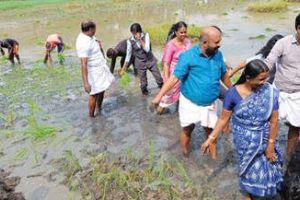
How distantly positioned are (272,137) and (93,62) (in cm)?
310

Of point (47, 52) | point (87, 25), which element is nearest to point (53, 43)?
point (47, 52)

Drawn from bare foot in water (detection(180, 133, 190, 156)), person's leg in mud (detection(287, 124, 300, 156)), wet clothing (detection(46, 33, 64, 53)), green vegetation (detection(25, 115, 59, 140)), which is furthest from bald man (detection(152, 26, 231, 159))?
wet clothing (detection(46, 33, 64, 53))

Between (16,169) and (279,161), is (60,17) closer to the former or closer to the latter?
(16,169)

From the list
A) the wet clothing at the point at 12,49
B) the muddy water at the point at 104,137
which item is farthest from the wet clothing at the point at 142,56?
the wet clothing at the point at 12,49

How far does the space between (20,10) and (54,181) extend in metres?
21.5

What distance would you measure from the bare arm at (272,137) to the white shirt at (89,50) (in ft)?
9.76

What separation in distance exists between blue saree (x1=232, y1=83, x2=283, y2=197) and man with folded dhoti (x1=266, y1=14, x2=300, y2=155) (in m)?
0.79

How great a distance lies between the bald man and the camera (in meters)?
4.15

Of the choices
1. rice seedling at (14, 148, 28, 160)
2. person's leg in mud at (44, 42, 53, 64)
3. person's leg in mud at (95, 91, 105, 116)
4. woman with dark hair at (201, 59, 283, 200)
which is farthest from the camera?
person's leg in mud at (44, 42, 53, 64)

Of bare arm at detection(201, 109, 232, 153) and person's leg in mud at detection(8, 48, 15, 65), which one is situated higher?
bare arm at detection(201, 109, 232, 153)

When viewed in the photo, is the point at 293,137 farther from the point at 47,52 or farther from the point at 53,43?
the point at 53,43

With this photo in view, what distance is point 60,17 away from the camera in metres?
21.5

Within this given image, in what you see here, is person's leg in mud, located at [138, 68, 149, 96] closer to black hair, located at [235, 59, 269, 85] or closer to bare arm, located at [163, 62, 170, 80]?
bare arm, located at [163, 62, 170, 80]

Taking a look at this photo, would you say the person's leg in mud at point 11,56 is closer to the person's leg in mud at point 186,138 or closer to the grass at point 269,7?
the person's leg in mud at point 186,138
